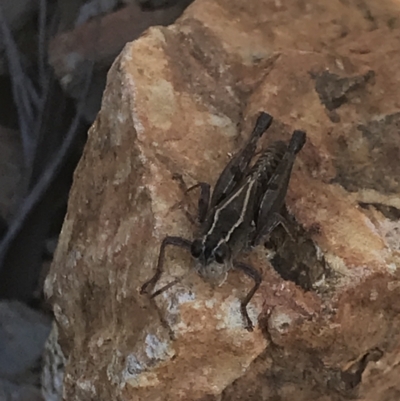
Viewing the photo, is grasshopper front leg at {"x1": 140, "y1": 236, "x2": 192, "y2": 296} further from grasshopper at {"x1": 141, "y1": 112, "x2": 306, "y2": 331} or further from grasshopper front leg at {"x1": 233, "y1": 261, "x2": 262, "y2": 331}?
grasshopper front leg at {"x1": 233, "y1": 261, "x2": 262, "y2": 331}

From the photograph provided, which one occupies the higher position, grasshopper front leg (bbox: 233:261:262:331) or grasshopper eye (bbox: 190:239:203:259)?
grasshopper eye (bbox: 190:239:203:259)

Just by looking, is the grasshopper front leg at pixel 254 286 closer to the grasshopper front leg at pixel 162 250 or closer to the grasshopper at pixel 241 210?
the grasshopper at pixel 241 210

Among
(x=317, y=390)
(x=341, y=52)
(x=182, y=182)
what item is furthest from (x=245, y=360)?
(x=341, y=52)

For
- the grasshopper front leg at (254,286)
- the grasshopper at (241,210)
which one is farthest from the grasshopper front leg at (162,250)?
the grasshopper front leg at (254,286)

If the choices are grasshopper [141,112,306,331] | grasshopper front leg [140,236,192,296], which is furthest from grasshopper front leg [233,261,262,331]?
grasshopper front leg [140,236,192,296]

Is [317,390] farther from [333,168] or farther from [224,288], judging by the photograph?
[333,168]

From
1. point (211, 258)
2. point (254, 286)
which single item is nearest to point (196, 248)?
point (211, 258)
